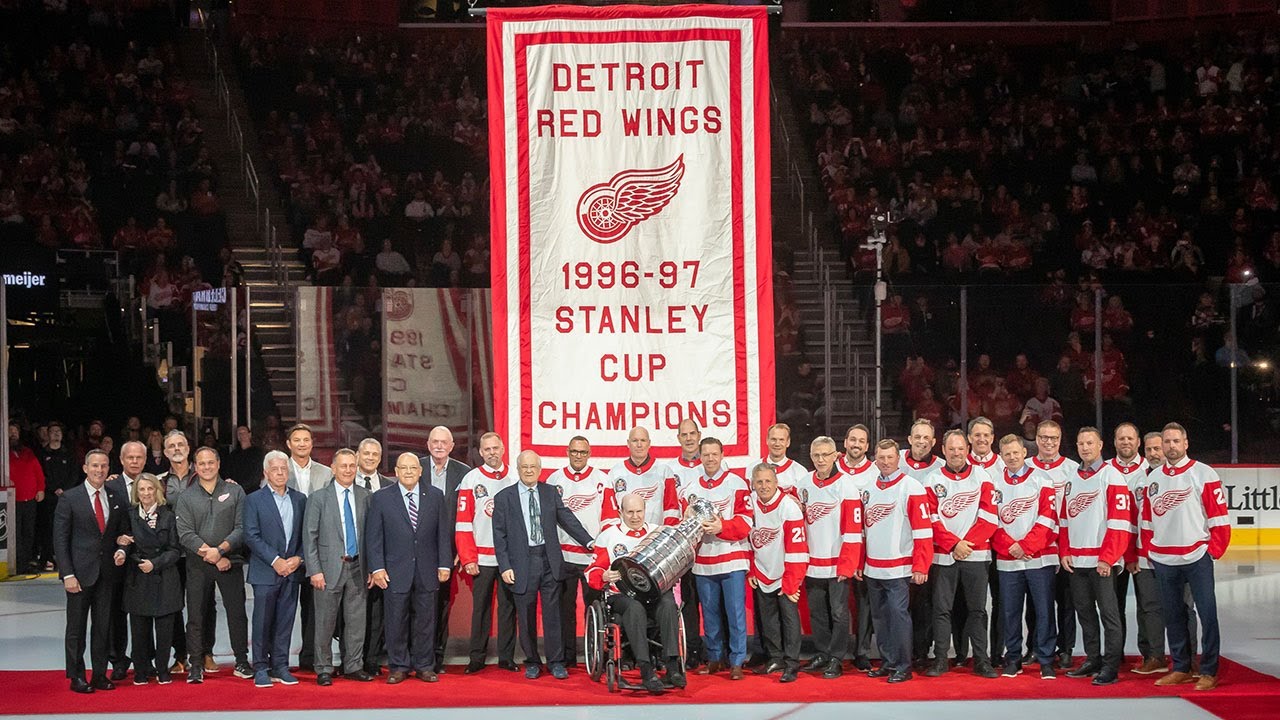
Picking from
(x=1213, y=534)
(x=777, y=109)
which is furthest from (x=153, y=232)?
(x=1213, y=534)

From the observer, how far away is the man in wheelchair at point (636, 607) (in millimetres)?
9289

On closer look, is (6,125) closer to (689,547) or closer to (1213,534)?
(689,547)

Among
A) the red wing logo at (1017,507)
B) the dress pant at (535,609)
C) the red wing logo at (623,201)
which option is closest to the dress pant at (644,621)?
the dress pant at (535,609)

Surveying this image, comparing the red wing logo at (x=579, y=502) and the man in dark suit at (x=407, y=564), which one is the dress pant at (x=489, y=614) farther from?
the red wing logo at (x=579, y=502)

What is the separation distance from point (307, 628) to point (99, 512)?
5.30 ft

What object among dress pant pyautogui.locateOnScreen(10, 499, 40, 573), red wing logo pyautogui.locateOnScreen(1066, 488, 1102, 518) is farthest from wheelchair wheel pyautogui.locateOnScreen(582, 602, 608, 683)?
dress pant pyautogui.locateOnScreen(10, 499, 40, 573)

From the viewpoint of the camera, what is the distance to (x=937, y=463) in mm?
10188

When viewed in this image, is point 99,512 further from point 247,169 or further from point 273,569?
point 247,169

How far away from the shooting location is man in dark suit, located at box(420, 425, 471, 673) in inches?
400

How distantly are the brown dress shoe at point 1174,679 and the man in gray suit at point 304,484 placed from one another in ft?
18.7

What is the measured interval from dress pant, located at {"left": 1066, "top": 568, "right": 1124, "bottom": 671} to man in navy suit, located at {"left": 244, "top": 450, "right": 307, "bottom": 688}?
5272mm

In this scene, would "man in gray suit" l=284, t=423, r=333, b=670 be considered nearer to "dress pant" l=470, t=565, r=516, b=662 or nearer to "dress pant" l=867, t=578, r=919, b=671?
"dress pant" l=470, t=565, r=516, b=662

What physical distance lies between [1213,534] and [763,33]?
4868 mm

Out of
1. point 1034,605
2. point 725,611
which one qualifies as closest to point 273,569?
point 725,611
